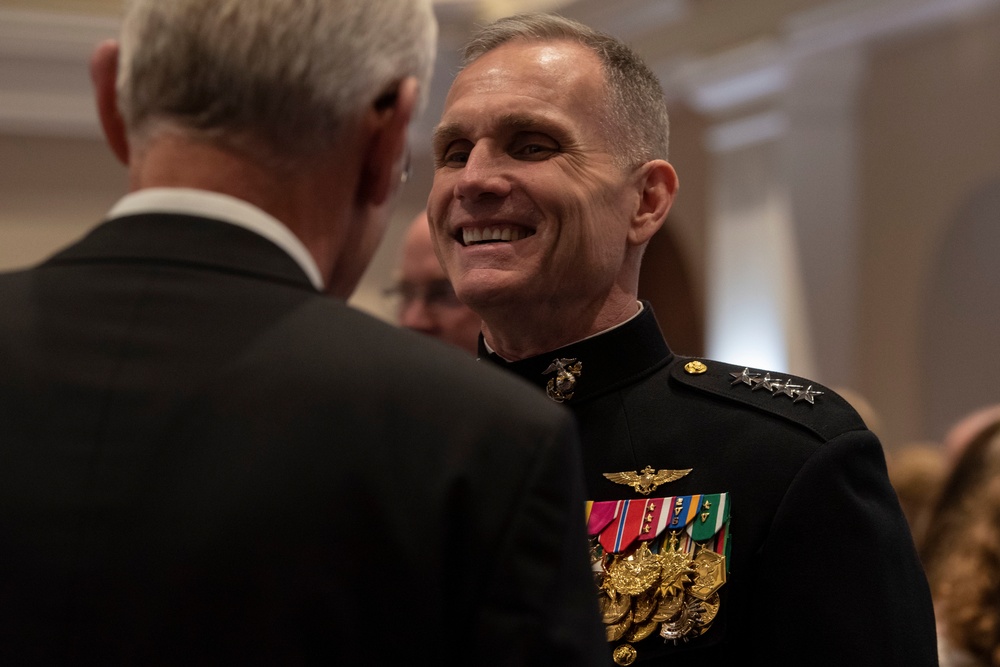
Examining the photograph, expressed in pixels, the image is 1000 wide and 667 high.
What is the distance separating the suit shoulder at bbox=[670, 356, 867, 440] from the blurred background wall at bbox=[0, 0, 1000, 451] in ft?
12.2

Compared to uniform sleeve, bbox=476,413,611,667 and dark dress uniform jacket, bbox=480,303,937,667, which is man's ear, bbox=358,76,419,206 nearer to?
uniform sleeve, bbox=476,413,611,667

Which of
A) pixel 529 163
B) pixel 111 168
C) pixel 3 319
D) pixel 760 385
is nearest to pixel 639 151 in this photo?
pixel 529 163

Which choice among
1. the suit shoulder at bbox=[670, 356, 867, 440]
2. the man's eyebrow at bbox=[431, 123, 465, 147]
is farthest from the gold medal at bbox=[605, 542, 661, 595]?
the man's eyebrow at bbox=[431, 123, 465, 147]

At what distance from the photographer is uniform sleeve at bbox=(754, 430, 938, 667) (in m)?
1.62

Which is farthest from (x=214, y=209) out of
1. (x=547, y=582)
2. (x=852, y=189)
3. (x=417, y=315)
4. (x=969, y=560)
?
(x=852, y=189)

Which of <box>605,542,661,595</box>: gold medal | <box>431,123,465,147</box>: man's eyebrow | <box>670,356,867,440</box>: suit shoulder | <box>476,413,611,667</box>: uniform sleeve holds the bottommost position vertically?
<box>605,542,661,595</box>: gold medal

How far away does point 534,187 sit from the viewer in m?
1.87

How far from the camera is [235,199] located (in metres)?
1.08

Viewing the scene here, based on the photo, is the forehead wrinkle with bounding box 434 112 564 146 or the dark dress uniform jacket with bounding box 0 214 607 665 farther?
the forehead wrinkle with bounding box 434 112 564 146

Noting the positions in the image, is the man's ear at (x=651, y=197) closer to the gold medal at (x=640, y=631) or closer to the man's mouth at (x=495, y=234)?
the man's mouth at (x=495, y=234)

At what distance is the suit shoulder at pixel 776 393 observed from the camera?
1.78 metres

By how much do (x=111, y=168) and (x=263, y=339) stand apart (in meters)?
6.67

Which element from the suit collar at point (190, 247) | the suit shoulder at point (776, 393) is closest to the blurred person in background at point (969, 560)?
the suit shoulder at point (776, 393)

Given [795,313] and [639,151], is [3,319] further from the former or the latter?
[795,313]
